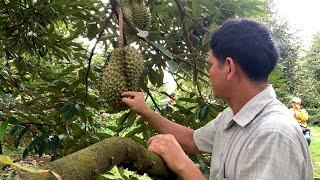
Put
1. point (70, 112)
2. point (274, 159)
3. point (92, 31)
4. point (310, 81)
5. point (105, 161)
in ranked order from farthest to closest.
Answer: point (310, 81), point (92, 31), point (70, 112), point (274, 159), point (105, 161)

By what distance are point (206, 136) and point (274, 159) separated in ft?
2.16

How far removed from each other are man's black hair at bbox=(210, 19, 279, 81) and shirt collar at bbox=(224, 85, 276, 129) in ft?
0.19

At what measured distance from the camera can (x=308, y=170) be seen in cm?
132

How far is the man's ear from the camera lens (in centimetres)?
142

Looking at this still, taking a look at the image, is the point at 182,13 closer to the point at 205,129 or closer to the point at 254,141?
the point at 205,129

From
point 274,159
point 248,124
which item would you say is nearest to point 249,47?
point 248,124

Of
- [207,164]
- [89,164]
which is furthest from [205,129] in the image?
[89,164]

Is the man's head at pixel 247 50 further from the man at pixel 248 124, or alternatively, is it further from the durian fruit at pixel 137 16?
the durian fruit at pixel 137 16

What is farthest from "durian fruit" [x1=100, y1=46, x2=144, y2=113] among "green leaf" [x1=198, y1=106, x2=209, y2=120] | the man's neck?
"green leaf" [x1=198, y1=106, x2=209, y2=120]

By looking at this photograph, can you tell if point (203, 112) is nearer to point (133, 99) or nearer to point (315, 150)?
point (133, 99)

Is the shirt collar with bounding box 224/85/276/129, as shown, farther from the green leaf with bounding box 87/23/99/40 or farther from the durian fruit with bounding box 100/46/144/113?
the green leaf with bounding box 87/23/99/40

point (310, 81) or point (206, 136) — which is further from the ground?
point (206, 136)

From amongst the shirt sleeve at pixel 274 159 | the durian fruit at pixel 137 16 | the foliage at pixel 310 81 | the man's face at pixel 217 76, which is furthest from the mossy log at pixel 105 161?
the foliage at pixel 310 81

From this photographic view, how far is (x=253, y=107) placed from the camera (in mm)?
1396
